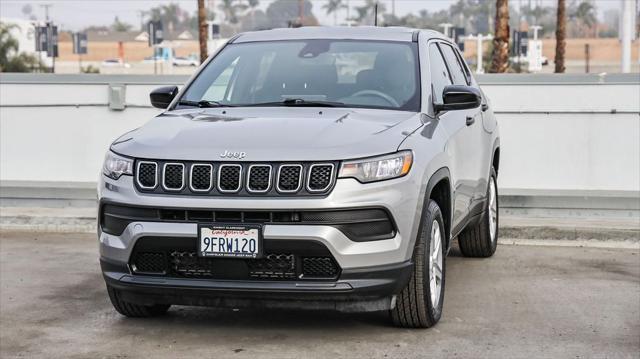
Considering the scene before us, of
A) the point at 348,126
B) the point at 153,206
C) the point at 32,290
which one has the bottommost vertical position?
the point at 32,290

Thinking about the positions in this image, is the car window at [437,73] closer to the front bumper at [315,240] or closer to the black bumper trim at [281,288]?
the front bumper at [315,240]

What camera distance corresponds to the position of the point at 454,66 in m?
8.42

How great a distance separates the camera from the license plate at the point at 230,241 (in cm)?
580

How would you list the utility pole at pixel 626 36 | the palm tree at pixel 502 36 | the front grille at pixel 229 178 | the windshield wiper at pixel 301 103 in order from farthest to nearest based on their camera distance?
the utility pole at pixel 626 36 → the palm tree at pixel 502 36 → the windshield wiper at pixel 301 103 → the front grille at pixel 229 178

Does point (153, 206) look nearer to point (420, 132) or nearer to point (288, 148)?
point (288, 148)

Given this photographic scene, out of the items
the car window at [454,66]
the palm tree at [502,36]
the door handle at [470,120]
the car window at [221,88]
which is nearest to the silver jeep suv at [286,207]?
the car window at [221,88]

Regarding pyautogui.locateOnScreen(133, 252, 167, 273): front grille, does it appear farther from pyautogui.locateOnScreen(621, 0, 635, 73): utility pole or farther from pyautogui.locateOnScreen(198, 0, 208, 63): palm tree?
pyautogui.locateOnScreen(198, 0, 208, 63): palm tree

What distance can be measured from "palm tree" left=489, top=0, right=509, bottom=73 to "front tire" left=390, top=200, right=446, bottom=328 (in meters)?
19.1

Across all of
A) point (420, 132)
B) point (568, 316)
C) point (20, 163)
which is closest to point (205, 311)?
point (420, 132)

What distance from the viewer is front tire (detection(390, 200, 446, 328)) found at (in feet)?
20.4

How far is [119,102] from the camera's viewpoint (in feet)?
39.4

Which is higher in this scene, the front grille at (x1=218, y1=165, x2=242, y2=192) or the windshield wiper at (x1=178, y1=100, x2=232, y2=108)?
the windshield wiper at (x1=178, y1=100, x2=232, y2=108)

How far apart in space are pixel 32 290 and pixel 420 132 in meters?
3.10

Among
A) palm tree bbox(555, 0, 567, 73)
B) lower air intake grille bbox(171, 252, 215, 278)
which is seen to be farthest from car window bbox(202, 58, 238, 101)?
palm tree bbox(555, 0, 567, 73)
